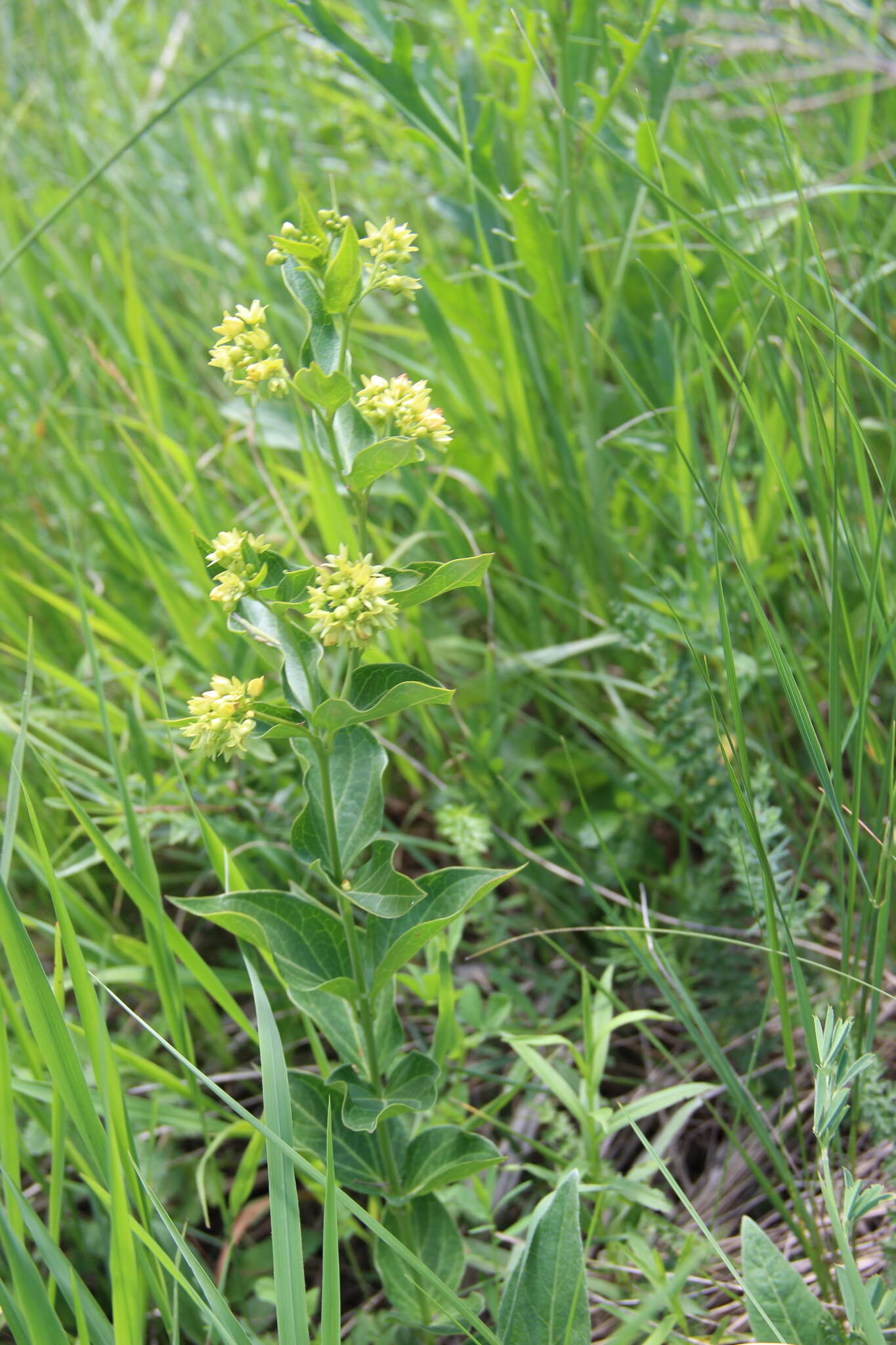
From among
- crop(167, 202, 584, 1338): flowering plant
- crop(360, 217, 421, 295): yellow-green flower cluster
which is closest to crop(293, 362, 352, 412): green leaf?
crop(167, 202, 584, 1338): flowering plant

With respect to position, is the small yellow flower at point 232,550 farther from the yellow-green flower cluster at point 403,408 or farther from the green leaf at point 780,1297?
the green leaf at point 780,1297

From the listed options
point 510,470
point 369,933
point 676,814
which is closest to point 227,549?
point 369,933

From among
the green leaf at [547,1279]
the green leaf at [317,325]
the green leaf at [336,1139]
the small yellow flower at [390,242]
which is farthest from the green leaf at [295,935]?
the small yellow flower at [390,242]

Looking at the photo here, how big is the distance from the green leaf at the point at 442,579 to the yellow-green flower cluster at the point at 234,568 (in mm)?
127

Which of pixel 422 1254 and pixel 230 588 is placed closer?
pixel 230 588

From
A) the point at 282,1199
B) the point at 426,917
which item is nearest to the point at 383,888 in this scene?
the point at 426,917

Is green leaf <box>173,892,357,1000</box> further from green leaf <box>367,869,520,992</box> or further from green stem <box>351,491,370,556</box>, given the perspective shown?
green stem <box>351,491,370,556</box>

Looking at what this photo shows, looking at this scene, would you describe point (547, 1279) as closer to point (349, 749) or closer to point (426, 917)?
point (426, 917)

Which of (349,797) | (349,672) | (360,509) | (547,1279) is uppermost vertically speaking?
(360,509)

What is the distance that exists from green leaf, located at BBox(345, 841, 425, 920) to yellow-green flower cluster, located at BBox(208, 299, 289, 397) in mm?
449

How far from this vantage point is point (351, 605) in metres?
0.82

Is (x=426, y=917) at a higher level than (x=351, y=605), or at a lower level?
lower

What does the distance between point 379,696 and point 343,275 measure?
0.38 m

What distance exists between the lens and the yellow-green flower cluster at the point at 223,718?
847 mm
